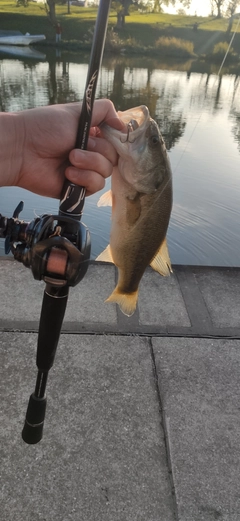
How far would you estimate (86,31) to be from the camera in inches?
1560

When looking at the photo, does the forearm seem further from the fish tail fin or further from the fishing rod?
the fish tail fin

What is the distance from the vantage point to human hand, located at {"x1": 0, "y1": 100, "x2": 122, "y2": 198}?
1.66m

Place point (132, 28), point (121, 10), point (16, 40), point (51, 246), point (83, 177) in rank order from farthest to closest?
point (121, 10) → point (132, 28) → point (16, 40) → point (83, 177) → point (51, 246)

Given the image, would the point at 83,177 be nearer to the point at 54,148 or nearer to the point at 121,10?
the point at 54,148

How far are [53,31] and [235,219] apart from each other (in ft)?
134

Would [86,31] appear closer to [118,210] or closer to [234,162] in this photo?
[234,162]

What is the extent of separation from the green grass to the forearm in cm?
3442

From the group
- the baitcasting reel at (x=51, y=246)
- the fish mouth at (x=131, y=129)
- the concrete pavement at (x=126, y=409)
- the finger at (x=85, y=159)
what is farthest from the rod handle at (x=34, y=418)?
the fish mouth at (x=131, y=129)

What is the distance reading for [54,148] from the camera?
188 cm

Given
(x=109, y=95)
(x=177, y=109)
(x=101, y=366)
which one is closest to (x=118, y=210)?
(x=101, y=366)

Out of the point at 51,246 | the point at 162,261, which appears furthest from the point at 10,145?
the point at 162,261

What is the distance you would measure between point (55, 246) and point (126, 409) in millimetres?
1407

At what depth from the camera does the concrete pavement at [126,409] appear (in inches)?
76.7

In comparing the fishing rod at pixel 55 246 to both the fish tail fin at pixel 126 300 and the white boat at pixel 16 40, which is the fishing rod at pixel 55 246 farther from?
the white boat at pixel 16 40
